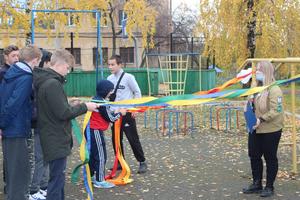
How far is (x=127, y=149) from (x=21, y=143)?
14.2 ft

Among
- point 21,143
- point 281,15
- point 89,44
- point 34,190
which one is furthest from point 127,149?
point 89,44

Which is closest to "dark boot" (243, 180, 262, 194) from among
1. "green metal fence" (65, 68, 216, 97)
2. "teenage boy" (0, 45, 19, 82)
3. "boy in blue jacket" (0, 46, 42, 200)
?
"boy in blue jacket" (0, 46, 42, 200)

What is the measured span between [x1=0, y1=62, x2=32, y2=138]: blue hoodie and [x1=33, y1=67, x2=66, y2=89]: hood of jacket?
10 cm

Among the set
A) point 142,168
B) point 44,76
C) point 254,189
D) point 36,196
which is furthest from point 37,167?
point 254,189

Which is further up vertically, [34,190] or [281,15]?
[281,15]

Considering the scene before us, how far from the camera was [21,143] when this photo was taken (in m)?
4.46

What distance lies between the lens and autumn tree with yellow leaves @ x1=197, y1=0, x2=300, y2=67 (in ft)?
55.2

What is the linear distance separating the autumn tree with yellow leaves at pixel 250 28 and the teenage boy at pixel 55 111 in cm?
1368

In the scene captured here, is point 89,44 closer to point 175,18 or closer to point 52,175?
point 175,18

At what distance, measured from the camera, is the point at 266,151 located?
5516mm

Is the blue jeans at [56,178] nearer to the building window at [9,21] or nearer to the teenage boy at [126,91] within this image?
the teenage boy at [126,91]

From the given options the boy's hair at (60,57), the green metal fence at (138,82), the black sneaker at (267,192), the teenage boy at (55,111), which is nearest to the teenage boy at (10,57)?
the teenage boy at (55,111)

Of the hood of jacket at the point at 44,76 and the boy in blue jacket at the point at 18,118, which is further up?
the hood of jacket at the point at 44,76

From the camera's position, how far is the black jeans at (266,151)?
5453 millimetres
